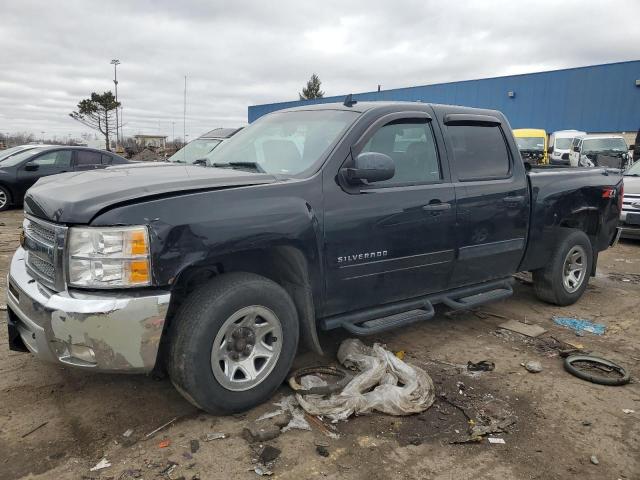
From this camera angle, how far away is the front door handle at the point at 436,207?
3.71 m

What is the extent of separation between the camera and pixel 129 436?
9.20ft

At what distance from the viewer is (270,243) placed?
9.68 ft

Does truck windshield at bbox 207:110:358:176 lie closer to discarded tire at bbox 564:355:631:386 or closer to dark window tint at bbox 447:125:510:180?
dark window tint at bbox 447:125:510:180

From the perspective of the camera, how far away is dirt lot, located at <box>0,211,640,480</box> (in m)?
2.57

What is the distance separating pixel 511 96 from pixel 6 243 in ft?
92.8

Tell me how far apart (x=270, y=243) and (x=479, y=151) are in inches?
91.0

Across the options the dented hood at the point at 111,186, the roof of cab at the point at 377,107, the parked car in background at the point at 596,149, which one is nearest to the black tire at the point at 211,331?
the dented hood at the point at 111,186

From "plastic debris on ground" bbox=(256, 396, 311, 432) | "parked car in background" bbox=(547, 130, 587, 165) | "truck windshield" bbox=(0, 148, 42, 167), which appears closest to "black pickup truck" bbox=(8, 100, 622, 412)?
"plastic debris on ground" bbox=(256, 396, 311, 432)

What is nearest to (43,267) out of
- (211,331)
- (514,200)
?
(211,331)

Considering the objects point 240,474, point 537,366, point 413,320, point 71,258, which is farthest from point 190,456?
point 537,366

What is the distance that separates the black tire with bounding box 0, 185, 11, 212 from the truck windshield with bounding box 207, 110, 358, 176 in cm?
887

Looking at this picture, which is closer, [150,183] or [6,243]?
[150,183]

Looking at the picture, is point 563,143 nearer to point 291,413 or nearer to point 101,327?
point 291,413

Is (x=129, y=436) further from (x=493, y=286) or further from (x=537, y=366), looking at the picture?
(x=493, y=286)
